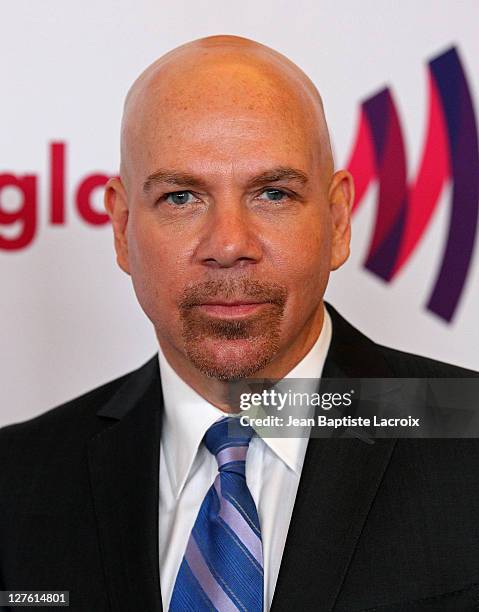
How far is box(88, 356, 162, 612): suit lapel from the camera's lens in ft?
4.99

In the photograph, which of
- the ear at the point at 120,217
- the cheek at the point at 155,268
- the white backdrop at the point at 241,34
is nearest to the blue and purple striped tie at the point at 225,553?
the cheek at the point at 155,268

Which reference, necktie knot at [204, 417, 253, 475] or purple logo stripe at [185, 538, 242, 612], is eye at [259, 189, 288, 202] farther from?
purple logo stripe at [185, 538, 242, 612]

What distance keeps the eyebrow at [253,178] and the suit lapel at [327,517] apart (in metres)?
0.35

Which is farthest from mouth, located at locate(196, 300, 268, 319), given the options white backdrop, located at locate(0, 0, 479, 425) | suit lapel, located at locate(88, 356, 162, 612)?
white backdrop, located at locate(0, 0, 479, 425)

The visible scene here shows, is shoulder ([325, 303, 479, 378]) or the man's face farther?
shoulder ([325, 303, 479, 378])

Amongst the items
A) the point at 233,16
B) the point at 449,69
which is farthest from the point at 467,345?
the point at 233,16

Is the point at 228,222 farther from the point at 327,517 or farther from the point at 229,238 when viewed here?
the point at 327,517

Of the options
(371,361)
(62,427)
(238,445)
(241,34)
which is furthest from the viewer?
(241,34)

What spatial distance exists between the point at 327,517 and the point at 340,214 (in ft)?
1.44

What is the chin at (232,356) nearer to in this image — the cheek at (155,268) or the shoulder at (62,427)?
the cheek at (155,268)

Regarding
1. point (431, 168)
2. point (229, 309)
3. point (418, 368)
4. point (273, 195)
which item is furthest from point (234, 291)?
point (431, 168)

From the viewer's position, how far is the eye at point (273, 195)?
1505 millimetres

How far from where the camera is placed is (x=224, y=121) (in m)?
1.49

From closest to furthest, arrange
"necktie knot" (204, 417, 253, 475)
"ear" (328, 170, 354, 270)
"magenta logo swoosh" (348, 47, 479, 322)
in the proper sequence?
"necktie knot" (204, 417, 253, 475) < "ear" (328, 170, 354, 270) < "magenta logo swoosh" (348, 47, 479, 322)
